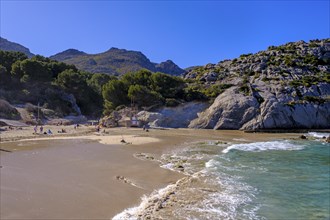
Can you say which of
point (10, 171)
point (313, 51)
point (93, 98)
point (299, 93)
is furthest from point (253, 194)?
point (313, 51)

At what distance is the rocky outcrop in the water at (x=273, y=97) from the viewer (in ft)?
167

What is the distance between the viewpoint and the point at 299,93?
2189 inches

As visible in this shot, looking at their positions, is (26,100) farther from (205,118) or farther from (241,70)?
(241,70)

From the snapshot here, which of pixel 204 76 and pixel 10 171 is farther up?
pixel 204 76

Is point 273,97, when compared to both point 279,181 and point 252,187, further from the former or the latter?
→ point 252,187

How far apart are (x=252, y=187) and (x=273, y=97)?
41.7m

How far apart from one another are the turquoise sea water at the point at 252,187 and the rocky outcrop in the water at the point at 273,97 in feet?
88.8

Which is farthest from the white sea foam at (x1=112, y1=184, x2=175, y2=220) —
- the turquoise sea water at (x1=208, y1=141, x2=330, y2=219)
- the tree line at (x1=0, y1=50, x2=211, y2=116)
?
the tree line at (x1=0, y1=50, x2=211, y2=116)

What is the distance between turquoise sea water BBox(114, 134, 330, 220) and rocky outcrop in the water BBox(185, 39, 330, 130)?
27.1 metres

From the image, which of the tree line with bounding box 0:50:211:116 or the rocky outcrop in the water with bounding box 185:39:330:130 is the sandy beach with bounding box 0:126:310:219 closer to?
the rocky outcrop in the water with bounding box 185:39:330:130

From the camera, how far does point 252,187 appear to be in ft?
46.7

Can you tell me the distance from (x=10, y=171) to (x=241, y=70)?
217 ft

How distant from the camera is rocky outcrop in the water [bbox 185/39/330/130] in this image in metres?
50.9

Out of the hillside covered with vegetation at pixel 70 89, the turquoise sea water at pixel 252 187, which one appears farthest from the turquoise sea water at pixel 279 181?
the hillside covered with vegetation at pixel 70 89
